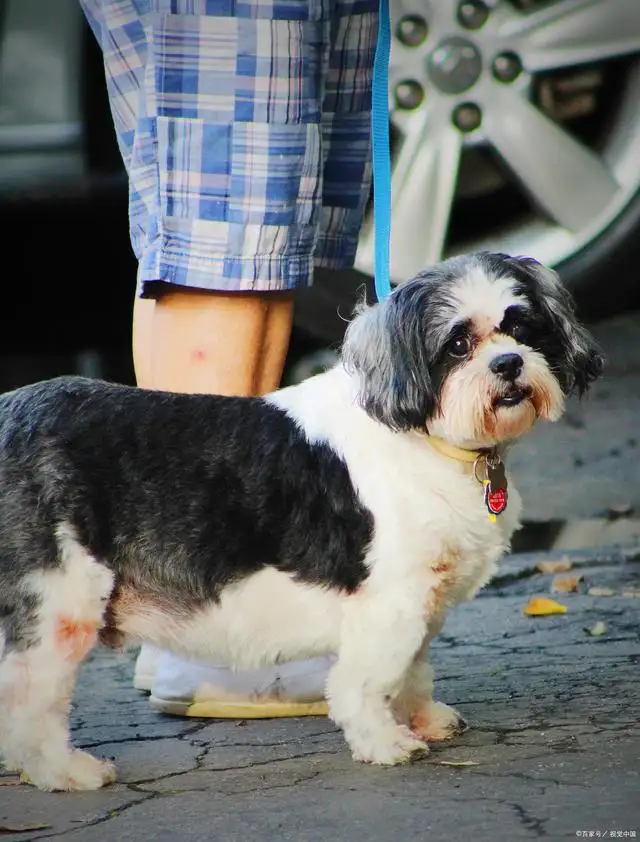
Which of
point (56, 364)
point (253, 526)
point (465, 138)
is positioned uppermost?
point (465, 138)

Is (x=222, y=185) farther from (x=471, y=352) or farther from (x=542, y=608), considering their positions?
(x=542, y=608)

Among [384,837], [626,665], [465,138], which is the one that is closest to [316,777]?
[384,837]

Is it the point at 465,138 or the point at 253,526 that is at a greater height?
the point at 465,138

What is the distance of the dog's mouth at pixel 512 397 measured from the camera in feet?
10.6

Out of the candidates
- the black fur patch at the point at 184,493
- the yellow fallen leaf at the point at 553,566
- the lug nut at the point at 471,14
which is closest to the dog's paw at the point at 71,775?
the black fur patch at the point at 184,493

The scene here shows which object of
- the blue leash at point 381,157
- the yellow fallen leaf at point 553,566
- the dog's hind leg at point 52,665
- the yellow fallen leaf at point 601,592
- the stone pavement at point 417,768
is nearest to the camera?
the stone pavement at point 417,768

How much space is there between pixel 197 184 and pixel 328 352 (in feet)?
10.0

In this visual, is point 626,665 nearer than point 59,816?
No

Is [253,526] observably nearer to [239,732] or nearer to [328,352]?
[239,732]

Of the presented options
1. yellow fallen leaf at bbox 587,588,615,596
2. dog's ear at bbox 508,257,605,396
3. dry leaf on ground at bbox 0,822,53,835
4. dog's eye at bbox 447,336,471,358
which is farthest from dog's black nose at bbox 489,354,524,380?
yellow fallen leaf at bbox 587,588,615,596

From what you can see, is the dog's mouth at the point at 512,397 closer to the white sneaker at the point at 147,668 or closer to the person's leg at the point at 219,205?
the person's leg at the point at 219,205

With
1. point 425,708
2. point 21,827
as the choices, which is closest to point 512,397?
point 425,708

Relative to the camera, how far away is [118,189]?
6055 millimetres

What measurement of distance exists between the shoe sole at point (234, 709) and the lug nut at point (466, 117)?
295 centimetres
